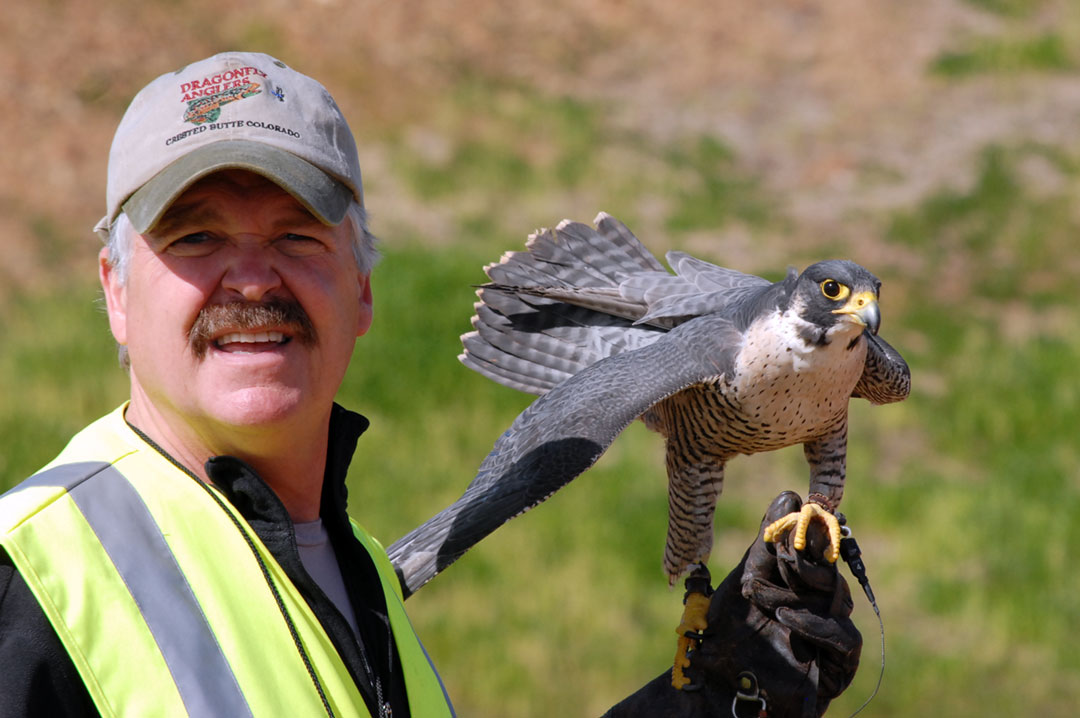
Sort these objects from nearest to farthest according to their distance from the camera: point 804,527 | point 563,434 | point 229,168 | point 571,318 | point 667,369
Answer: point 229,168 → point 804,527 → point 563,434 → point 667,369 → point 571,318

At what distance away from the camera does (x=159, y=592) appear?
159 cm

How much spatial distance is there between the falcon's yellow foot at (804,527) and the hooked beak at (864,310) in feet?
2.79

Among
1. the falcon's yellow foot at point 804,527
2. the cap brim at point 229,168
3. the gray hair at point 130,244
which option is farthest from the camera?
the falcon's yellow foot at point 804,527

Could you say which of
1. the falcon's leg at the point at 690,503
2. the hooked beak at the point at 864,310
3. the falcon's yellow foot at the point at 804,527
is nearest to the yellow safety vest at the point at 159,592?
the falcon's yellow foot at the point at 804,527

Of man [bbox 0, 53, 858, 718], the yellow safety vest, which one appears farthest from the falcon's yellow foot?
the yellow safety vest

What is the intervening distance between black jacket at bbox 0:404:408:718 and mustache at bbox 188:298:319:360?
0.16 m

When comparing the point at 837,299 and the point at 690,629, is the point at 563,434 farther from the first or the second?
the point at 837,299

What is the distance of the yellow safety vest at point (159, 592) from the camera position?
4.93ft

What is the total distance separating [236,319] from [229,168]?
22cm

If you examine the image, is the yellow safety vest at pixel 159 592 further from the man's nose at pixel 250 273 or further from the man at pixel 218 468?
the man's nose at pixel 250 273

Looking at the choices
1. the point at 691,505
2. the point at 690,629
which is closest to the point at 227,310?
the point at 690,629

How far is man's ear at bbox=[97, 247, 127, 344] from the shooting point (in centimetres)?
188

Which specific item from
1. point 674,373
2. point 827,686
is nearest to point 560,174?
point 674,373

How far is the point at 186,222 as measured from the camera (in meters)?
1.78
